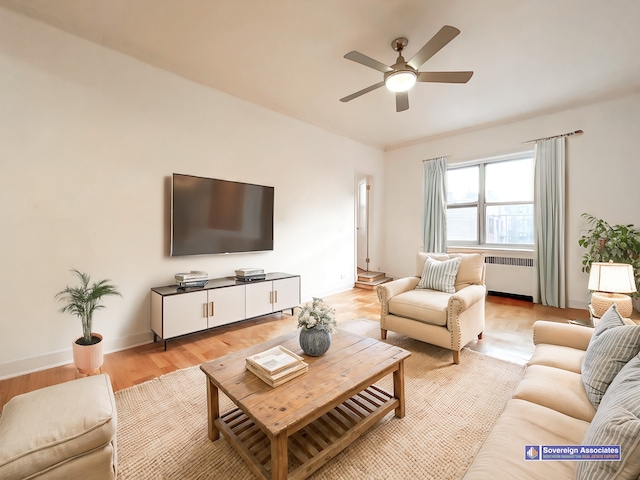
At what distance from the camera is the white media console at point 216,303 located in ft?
8.79

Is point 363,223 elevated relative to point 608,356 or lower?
elevated

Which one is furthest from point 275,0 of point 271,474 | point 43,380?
point 43,380

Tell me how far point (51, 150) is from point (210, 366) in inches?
93.3

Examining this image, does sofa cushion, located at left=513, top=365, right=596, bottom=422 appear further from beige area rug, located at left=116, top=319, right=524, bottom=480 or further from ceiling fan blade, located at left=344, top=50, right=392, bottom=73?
ceiling fan blade, located at left=344, top=50, right=392, bottom=73

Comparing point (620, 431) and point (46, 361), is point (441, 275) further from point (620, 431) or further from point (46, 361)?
point (46, 361)

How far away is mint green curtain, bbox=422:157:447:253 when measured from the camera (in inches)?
204

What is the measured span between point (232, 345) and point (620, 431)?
109 inches

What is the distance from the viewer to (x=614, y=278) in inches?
92.8

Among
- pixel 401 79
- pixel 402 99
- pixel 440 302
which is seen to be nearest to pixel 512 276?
pixel 440 302

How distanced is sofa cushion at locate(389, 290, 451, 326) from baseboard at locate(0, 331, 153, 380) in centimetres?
269

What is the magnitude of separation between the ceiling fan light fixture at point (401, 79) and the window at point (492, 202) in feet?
10.3

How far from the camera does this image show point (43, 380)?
2184 millimetres

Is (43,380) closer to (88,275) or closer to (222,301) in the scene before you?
(88,275)

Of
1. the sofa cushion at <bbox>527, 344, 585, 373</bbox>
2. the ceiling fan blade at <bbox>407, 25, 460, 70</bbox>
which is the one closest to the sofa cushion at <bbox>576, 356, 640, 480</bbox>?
the sofa cushion at <bbox>527, 344, 585, 373</bbox>
